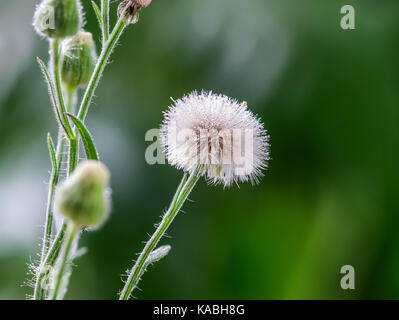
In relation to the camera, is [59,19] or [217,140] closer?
[59,19]

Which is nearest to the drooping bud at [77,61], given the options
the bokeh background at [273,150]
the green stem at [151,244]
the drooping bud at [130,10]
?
the drooping bud at [130,10]

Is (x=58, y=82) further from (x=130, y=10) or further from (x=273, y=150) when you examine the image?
(x=273, y=150)

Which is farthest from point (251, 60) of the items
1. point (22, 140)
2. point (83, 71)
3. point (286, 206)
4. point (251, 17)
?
point (83, 71)

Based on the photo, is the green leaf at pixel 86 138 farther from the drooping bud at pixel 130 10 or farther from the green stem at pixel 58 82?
the drooping bud at pixel 130 10

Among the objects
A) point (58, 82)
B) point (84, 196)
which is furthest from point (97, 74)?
point (84, 196)

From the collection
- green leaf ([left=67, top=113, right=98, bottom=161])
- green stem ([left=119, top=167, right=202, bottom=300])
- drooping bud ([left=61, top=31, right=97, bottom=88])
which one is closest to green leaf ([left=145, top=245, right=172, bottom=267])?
green stem ([left=119, top=167, right=202, bottom=300])

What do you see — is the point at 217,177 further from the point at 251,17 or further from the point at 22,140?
the point at 251,17

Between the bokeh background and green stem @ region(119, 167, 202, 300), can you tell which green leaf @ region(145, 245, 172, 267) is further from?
the bokeh background
